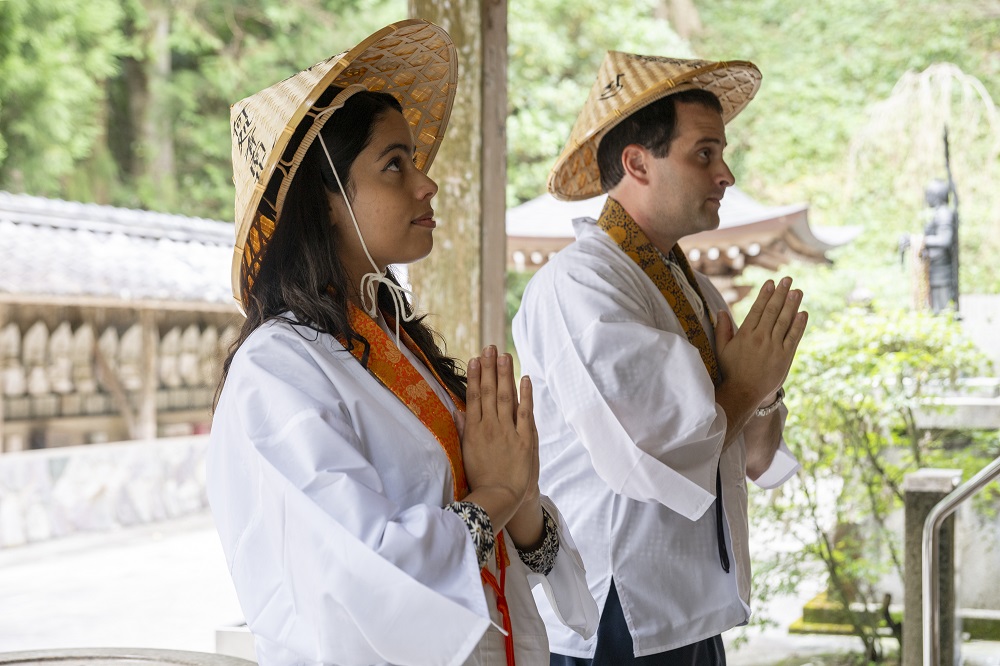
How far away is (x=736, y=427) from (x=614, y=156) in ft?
1.87

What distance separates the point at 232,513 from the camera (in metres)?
1.13

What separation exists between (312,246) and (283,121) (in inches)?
6.0

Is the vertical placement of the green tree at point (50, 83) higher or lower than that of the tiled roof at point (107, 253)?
higher

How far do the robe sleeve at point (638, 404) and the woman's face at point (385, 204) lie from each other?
0.42 m

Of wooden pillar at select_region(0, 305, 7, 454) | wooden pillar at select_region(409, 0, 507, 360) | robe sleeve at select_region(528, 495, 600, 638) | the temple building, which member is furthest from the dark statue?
wooden pillar at select_region(0, 305, 7, 454)

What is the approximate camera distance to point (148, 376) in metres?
8.80

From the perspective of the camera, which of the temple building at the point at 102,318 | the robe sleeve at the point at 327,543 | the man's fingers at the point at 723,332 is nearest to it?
the robe sleeve at the point at 327,543

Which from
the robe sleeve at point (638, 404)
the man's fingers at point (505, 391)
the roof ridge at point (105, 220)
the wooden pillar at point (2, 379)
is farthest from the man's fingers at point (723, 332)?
the wooden pillar at point (2, 379)

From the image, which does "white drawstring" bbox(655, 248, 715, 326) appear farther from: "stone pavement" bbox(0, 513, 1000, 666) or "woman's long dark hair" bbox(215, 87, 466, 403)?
"stone pavement" bbox(0, 513, 1000, 666)

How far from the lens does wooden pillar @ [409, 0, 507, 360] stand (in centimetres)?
239

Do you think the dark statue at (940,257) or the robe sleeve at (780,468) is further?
the dark statue at (940,257)

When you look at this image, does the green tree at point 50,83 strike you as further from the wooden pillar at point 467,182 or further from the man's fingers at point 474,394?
the man's fingers at point 474,394

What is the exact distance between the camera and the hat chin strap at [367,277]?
48.4 inches

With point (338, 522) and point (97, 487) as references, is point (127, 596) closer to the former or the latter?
point (97, 487)
